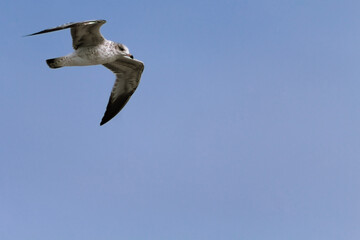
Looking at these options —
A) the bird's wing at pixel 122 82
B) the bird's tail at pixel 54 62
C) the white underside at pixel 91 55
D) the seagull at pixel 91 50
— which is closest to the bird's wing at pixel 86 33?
the seagull at pixel 91 50

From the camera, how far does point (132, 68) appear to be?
46.0ft

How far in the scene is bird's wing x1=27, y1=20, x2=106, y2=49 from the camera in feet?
37.0

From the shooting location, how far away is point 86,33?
11797 millimetres

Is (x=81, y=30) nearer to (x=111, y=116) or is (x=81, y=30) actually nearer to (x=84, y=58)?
(x=84, y=58)

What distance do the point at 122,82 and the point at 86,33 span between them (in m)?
2.79

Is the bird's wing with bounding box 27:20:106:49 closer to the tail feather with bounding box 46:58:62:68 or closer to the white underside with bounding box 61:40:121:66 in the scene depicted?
the white underside with bounding box 61:40:121:66

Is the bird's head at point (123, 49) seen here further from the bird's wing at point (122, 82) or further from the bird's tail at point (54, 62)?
the bird's tail at point (54, 62)

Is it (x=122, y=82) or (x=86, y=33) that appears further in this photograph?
(x=122, y=82)

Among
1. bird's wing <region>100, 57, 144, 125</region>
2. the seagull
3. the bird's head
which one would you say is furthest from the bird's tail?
bird's wing <region>100, 57, 144, 125</region>

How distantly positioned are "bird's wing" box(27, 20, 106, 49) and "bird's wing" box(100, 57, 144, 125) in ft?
5.63

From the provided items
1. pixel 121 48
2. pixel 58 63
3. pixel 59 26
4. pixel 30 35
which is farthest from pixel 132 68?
pixel 30 35

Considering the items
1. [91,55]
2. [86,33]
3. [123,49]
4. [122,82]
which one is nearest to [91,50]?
[91,55]

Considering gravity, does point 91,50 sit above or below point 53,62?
above

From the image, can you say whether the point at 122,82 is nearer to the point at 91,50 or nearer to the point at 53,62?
the point at 91,50
